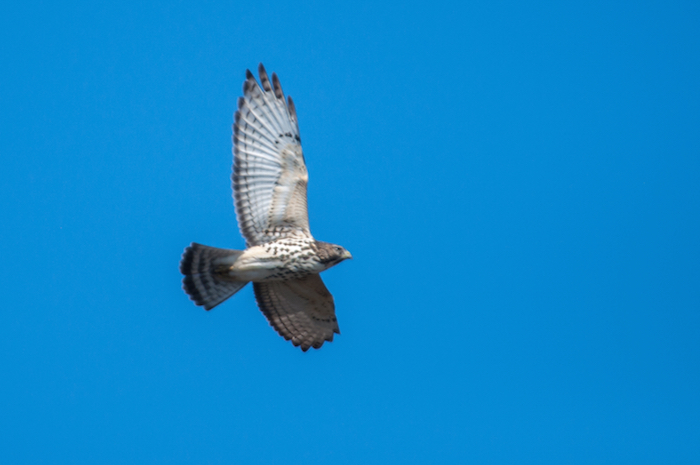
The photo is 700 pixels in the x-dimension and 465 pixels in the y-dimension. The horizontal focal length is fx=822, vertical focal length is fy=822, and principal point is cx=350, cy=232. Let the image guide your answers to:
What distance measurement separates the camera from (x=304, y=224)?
7.53 metres

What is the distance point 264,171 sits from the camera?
7488mm

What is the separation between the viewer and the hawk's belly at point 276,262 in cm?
723

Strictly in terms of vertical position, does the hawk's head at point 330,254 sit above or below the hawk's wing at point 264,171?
below

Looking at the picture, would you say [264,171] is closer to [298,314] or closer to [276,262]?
[276,262]

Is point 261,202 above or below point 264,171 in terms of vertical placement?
below

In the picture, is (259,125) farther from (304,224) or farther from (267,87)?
(304,224)

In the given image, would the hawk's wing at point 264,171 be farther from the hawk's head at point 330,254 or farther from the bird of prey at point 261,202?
the hawk's head at point 330,254

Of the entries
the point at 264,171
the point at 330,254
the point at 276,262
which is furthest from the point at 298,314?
the point at 264,171

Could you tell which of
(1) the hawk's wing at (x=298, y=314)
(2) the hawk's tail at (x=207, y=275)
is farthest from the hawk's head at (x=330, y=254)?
(1) the hawk's wing at (x=298, y=314)

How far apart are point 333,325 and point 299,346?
405 mm

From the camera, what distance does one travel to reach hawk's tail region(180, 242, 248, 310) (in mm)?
7301

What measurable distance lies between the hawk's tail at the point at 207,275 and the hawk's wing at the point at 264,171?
1.10 ft

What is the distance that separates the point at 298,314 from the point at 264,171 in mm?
1632

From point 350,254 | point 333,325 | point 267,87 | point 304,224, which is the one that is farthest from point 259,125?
point 333,325
